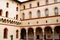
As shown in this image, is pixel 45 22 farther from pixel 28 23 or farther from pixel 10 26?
pixel 10 26

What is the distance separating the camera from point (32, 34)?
108 ft

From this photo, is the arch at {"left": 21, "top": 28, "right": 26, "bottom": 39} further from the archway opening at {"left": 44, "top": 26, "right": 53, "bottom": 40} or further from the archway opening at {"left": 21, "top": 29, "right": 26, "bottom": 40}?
the archway opening at {"left": 44, "top": 26, "right": 53, "bottom": 40}

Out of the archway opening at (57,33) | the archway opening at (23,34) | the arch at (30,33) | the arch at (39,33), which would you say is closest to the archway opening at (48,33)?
the archway opening at (57,33)

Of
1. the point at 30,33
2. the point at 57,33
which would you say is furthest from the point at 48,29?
the point at 30,33

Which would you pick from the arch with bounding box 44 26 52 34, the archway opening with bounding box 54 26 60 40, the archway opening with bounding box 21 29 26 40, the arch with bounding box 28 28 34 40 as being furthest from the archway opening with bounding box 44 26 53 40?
the archway opening with bounding box 21 29 26 40

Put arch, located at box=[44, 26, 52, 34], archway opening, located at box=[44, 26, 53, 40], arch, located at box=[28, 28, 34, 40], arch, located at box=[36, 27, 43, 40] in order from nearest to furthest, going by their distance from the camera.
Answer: archway opening, located at box=[44, 26, 53, 40] → arch, located at box=[44, 26, 52, 34] → arch, located at box=[36, 27, 43, 40] → arch, located at box=[28, 28, 34, 40]

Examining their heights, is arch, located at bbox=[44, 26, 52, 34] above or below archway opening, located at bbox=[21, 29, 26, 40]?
above

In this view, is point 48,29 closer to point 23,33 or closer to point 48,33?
point 48,33

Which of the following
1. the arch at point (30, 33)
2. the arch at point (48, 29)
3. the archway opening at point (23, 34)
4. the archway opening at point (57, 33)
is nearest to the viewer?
the archway opening at point (57, 33)

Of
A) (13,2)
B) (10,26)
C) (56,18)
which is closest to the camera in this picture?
(56,18)

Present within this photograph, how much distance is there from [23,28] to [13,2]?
25.1ft

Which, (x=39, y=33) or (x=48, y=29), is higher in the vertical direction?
(x=48, y=29)

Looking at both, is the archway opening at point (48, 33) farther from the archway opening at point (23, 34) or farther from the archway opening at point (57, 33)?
the archway opening at point (23, 34)

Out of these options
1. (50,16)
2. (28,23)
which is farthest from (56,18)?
(28,23)
